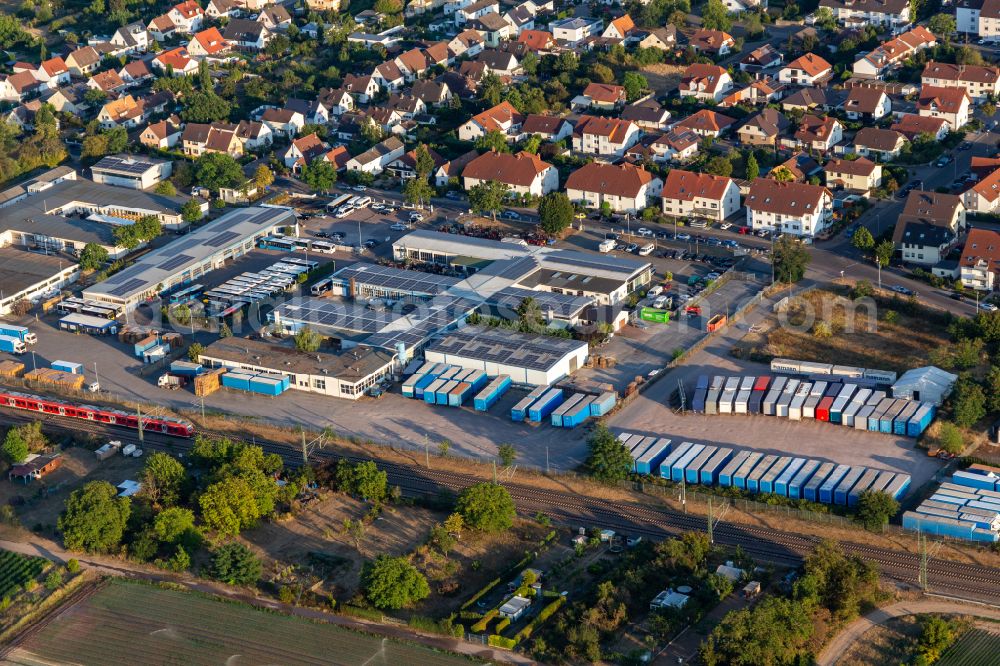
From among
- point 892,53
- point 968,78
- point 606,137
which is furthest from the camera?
point 892,53

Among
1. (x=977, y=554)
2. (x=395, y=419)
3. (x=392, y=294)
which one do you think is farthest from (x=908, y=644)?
(x=392, y=294)

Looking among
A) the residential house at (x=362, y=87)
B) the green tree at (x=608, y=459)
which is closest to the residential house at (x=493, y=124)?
the residential house at (x=362, y=87)

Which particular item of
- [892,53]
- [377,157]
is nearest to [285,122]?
[377,157]

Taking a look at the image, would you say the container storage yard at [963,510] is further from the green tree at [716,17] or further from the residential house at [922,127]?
the green tree at [716,17]

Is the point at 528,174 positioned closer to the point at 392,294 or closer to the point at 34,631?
the point at 392,294

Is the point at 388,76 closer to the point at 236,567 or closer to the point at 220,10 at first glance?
the point at 220,10
